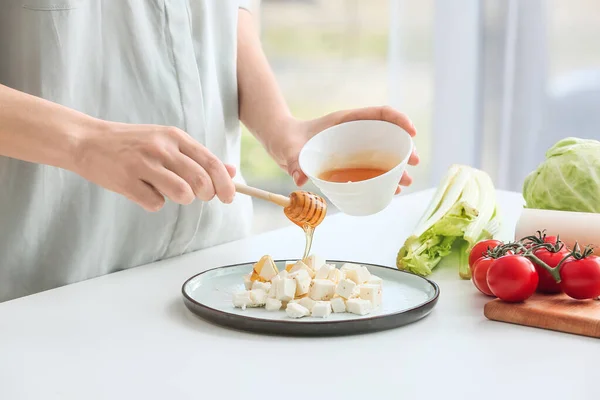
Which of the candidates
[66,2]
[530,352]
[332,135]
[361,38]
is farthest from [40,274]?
[361,38]

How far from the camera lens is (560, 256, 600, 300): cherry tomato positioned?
115 cm

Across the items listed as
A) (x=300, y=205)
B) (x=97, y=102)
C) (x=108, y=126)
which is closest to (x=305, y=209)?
(x=300, y=205)

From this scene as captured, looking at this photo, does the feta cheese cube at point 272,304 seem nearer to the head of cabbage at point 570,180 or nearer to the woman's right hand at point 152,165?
the woman's right hand at point 152,165

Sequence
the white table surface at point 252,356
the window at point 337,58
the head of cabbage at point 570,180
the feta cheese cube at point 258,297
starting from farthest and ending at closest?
the window at point 337,58 < the head of cabbage at point 570,180 < the feta cheese cube at point 258,297 < the white table surface at point 252,356

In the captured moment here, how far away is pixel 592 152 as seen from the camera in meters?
1.61

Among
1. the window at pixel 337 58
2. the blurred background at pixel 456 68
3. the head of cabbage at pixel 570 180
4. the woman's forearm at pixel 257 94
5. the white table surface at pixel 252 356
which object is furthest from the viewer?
the window at pixel 337 58

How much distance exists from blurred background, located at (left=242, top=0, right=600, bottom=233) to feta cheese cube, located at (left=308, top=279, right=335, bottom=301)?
7.57 feet

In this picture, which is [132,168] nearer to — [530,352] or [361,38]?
[530,352]

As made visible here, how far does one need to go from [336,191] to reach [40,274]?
23.1 inches

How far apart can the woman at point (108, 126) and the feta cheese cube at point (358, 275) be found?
22cm

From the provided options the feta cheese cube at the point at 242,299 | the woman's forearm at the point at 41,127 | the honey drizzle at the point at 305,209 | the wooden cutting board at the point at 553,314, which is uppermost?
the woman's forearm at the point at 41,127

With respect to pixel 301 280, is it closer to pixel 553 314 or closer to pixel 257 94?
pixel 553 314

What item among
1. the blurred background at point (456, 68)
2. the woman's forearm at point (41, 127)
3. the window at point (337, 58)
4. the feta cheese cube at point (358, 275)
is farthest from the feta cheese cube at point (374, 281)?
the window at point (337, 58)

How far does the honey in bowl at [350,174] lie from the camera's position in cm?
139
